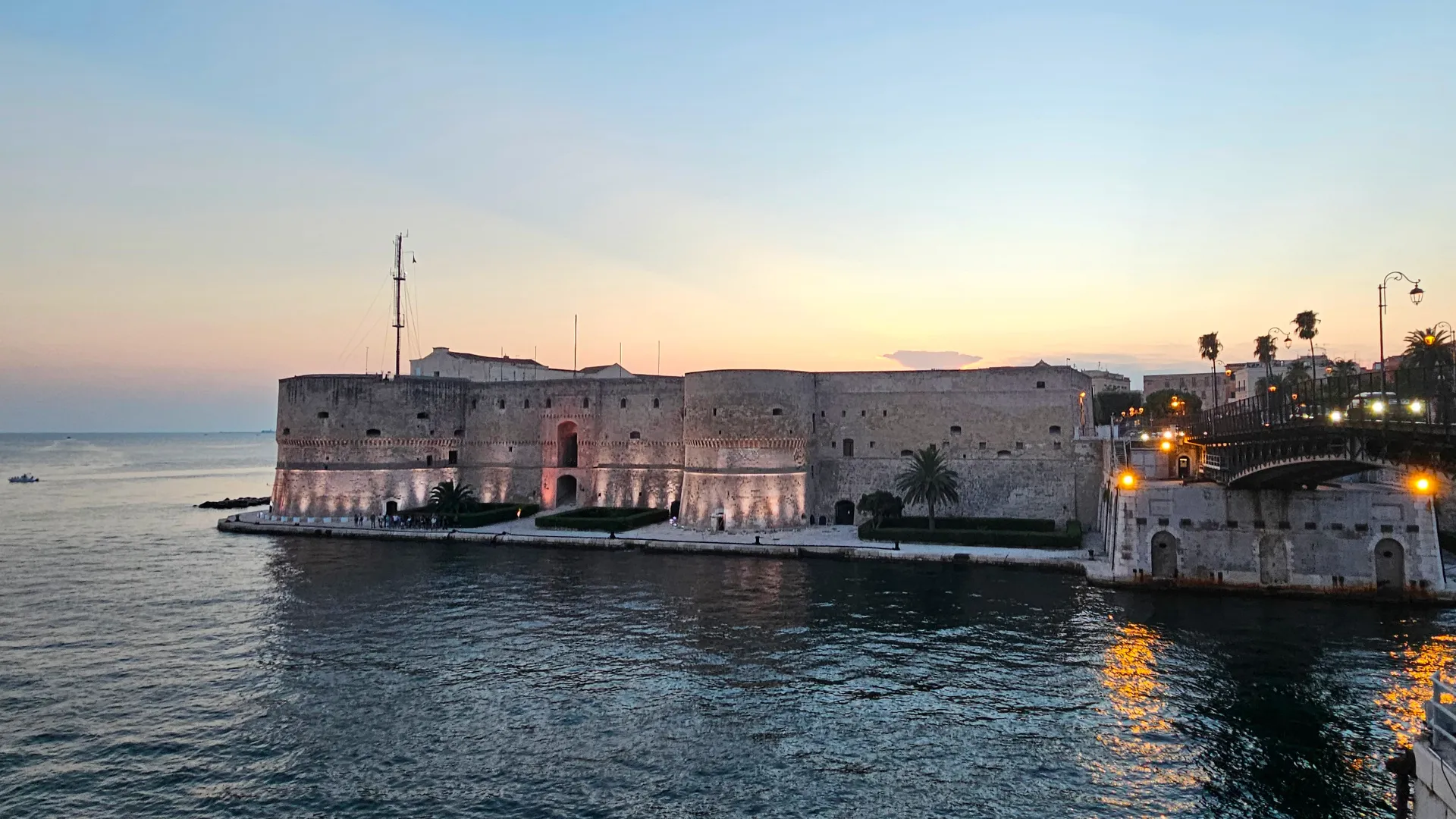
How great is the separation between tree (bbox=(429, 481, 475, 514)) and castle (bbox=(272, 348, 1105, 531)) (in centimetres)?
305

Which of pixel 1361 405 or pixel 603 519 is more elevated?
pixel 1361 405

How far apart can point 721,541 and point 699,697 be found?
19.9 metres

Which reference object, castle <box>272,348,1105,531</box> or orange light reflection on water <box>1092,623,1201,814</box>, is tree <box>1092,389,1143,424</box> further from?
orange light reflection on water <box>1092,623,1201,814</box>

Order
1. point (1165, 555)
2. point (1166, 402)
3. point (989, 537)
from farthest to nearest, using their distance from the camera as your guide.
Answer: point (1166, 402) < point (989, 537) < point (1165, 555)

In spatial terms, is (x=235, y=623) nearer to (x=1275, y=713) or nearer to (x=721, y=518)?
(x=721, y=518)

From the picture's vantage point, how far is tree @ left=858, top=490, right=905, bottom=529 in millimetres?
39938

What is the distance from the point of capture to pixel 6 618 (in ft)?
87.1

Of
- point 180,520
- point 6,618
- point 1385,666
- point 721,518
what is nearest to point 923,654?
point 1385,666

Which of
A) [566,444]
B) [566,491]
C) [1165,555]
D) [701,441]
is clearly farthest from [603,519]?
[1165,555]

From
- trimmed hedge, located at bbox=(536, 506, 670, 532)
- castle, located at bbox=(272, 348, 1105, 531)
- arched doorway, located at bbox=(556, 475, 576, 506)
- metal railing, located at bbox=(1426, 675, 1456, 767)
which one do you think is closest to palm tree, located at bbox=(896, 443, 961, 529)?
castle, located at bbox=(272, 348, 1105, 531)

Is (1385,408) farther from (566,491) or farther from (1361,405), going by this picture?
(566,491)

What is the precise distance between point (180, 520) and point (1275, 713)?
60480 mm

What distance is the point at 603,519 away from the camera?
4234 centimetres

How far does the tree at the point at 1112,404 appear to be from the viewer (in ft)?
264
